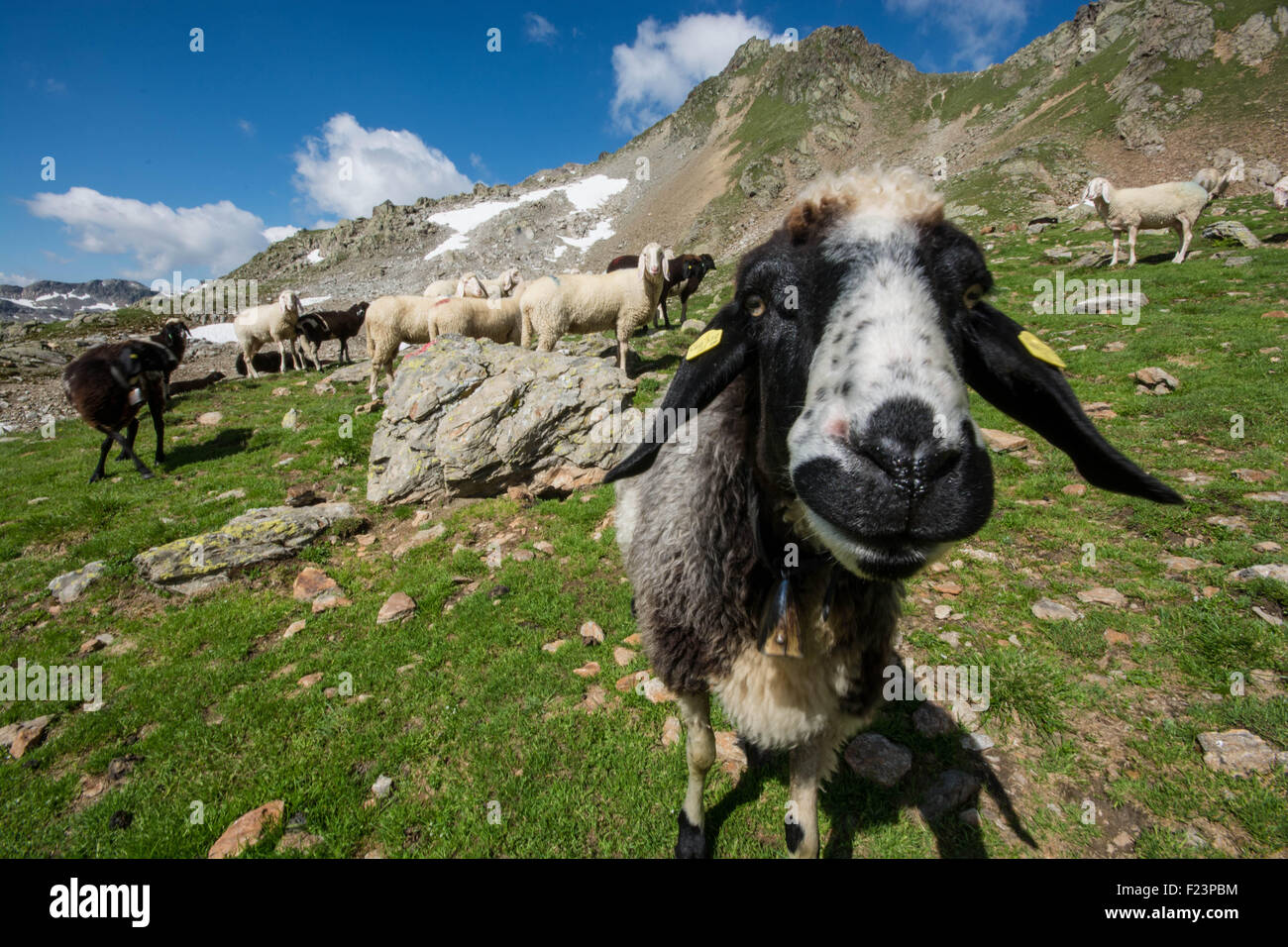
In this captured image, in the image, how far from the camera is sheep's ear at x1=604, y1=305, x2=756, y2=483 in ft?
7.44

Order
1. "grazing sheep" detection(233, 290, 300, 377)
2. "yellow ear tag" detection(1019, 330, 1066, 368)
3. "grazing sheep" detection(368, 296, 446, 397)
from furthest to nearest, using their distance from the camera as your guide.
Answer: "grazing sheep" detection(233, 290, 300, 377)
"grazing sheep" detection(368, 296, 446, 397)
"yellow ear tag" detection(1019, 330, 1066, 368)

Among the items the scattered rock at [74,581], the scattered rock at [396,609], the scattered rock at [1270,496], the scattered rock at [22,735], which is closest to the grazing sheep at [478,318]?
the scattered rock at [74,581]

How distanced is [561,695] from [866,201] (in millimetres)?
4425

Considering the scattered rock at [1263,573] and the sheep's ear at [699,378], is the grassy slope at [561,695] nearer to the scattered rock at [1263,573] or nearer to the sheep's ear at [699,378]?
the scattered rock at [1263,573]

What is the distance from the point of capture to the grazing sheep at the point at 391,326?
15836 millimetres

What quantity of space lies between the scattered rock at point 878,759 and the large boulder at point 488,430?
5345 millimetres

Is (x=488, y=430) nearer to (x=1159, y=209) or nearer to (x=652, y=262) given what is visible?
(x=652, y=262)

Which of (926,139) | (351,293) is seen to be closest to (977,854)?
(351,293)

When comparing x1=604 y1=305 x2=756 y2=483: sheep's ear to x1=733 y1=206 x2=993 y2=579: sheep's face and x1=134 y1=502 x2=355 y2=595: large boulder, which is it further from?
x1=134 y1=502 x2=355 y2=595: large boulder

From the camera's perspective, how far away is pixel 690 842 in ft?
11.1

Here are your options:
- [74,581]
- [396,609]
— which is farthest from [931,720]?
[74,581]

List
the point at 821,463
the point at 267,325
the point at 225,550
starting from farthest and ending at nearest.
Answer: the point at 267,325 → the point at 225,550 → the point at 821,463

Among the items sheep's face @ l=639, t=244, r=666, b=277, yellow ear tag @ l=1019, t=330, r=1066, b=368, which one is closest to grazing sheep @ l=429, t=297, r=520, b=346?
sheep's face @ l=639, t=244, r=666, b=277

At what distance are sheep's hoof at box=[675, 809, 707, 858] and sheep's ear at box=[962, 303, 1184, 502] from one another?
319 centimetres
